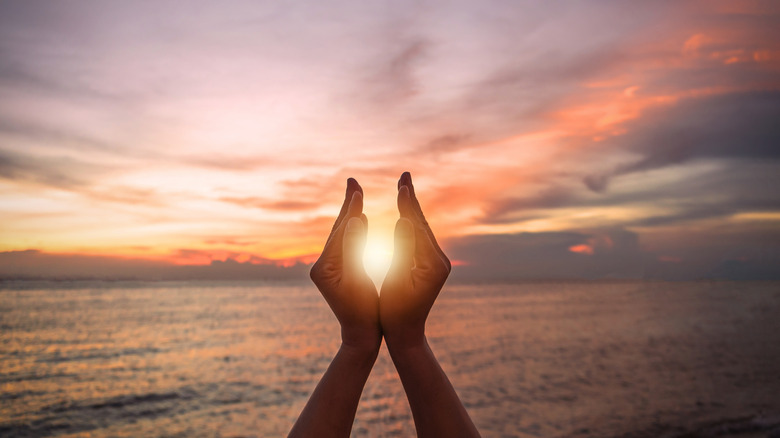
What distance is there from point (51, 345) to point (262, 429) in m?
18.5

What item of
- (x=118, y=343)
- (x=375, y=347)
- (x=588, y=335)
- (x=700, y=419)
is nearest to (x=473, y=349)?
(x=588, y=335)

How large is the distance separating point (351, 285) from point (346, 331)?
32 centimetres

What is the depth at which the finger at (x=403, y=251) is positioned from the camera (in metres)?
2.71

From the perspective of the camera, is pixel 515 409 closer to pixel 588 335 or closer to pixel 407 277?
pixel 407 277

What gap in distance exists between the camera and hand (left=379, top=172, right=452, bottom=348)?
2688mm

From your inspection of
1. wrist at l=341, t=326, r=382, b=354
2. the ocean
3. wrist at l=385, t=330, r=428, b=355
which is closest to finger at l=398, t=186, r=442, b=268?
wrist at l=385, t=330, r=428, b=355

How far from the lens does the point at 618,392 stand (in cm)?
1276

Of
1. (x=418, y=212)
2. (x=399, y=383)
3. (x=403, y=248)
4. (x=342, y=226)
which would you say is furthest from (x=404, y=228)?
(x=399, y=383)

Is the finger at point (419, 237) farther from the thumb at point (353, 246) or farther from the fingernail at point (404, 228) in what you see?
the thumb at point (353, 246)

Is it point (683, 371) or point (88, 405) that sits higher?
point (88, 405)

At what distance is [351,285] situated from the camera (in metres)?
2.76

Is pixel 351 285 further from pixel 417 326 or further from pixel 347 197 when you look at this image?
pixel 347 197

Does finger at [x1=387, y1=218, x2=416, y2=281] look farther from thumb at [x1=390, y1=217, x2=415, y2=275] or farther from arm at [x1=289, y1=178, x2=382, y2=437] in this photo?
arm at [x1=289, y1=178, x2=382, y2=437]

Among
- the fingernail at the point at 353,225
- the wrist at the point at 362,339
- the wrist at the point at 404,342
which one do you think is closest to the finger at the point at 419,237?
the fingernail at the point at 353,225
